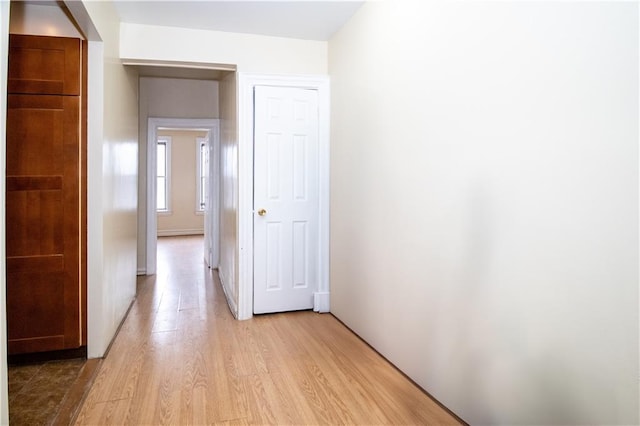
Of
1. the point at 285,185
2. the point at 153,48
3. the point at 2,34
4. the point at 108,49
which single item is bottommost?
the point at 285,185

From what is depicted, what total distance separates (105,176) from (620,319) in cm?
281

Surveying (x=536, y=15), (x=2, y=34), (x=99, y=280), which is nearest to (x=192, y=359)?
(x=99, y=280)

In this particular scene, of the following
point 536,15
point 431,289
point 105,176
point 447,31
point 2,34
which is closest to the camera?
point 2,34

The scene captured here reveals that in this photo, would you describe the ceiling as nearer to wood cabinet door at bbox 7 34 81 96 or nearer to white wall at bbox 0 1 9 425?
wood cabinet door at bbox 7 34 81 96

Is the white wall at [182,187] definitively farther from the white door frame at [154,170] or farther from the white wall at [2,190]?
the white wall at [2,190]

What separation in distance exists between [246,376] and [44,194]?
1708 millimetres

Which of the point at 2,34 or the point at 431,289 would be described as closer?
the point at 2,34

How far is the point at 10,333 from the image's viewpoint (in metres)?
2.50

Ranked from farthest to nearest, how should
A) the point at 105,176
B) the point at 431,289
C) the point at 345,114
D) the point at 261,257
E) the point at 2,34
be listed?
the point at 261,257
the point at 345,114
the point at 105,176
the point at 431,289
the point at 2,34

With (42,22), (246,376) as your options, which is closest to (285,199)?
(246,376)

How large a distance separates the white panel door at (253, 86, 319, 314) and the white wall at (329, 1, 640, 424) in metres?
0.99

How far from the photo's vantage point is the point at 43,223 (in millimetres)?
2537

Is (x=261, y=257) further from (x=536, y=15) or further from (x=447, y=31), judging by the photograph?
(x=536, y=15)

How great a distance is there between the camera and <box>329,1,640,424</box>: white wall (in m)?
1.21
